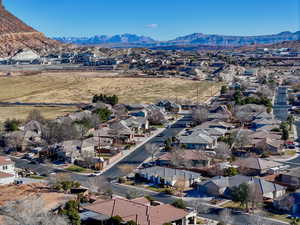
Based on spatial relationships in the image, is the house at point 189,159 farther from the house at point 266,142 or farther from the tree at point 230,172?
the house at point 266,142

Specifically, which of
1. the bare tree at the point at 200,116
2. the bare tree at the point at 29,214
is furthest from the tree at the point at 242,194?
the bare tree at the point at 200,116

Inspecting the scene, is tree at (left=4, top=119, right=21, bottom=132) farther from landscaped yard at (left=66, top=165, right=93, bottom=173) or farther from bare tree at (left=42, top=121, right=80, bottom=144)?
landscaped yard at (left=66, top=165, right=93, bottom=173)

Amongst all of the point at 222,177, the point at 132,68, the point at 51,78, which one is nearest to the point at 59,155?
the point at 222,177

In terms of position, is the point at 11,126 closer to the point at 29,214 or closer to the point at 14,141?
the point at 14,141

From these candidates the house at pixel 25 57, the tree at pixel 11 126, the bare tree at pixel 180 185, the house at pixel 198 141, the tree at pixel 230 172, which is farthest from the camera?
the house at pixel 25 57

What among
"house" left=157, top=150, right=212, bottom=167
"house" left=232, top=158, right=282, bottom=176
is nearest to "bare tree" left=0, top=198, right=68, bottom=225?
"house" left=157, top=150, right=212, bottom=167

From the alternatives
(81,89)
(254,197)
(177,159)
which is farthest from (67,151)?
(81,89)
